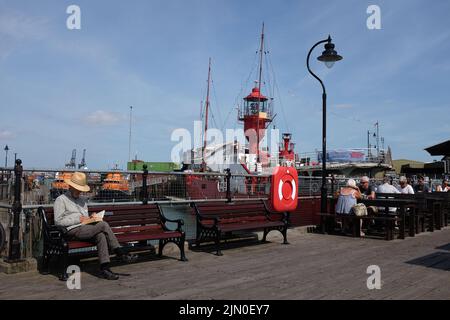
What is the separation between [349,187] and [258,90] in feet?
92.4

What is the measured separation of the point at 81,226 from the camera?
6.14 metres

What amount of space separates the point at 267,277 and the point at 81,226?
2.75m

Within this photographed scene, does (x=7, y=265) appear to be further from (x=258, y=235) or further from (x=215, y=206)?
(x=258, y=235)

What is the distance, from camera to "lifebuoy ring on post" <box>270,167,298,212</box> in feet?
31.6

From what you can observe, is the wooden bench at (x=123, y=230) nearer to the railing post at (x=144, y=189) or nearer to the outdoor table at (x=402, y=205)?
the railing post at (x=144, y=189)

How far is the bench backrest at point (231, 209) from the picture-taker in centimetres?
861

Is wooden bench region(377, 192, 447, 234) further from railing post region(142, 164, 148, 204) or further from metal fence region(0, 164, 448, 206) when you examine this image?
railing post region(142, 164, 148, 204)

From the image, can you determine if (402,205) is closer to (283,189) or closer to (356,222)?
(356,222)

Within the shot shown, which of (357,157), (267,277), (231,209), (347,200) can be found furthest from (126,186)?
(357,157)

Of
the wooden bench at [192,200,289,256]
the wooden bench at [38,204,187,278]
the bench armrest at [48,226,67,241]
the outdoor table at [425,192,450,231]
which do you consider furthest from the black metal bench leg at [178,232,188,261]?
the outdoor table at [425,192,450,231]

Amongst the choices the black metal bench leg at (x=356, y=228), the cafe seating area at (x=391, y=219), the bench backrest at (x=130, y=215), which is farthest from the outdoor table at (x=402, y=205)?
the bench backrest at (x=130, y=215)

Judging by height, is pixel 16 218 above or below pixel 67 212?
below

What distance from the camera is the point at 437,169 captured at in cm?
4441

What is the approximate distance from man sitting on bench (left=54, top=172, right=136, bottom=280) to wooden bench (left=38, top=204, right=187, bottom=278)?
0.37 ft
